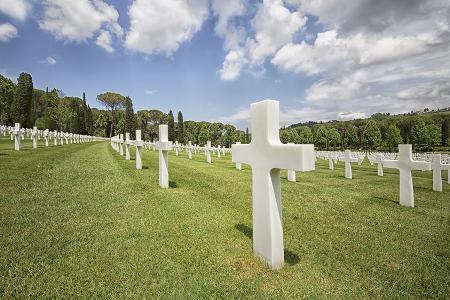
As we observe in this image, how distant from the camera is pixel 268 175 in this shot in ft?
13.0

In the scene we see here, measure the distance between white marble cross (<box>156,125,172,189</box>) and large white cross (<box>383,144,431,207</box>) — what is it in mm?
6844

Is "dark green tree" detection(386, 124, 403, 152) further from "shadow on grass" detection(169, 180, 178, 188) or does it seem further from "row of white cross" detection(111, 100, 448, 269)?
"row of white cross" detection(111, 100, 448, 269)

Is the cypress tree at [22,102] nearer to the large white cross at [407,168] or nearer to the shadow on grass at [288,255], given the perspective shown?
the shadow on grass at [288,255]

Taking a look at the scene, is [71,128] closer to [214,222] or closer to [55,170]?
[55,170]

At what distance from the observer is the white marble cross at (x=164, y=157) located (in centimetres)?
Result: 884

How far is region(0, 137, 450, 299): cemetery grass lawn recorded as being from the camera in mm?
3178

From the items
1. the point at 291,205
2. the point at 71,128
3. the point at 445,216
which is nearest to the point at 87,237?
the point at 291,205

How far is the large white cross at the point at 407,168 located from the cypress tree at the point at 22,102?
49372 mm

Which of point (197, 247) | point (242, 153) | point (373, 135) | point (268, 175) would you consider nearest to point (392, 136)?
point (373, 135)

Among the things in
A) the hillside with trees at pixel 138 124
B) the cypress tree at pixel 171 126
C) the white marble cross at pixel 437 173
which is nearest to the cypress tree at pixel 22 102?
the hillside with trees at pixel 138 124

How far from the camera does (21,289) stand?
2.96 m

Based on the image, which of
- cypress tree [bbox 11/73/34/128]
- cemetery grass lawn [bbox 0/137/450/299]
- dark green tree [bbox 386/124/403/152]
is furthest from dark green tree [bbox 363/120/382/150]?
cypress tree [bbox 11/73/34/128]

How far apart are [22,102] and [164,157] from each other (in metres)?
44.9

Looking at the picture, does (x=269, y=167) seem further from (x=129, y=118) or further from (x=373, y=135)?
(x=373, y=135)
